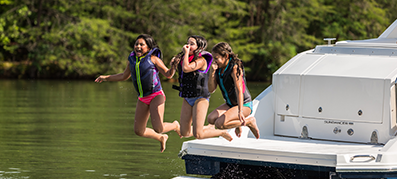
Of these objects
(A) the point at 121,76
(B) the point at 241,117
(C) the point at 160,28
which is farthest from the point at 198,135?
(C) the point at 160,28

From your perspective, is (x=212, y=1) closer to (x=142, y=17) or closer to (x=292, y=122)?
(x=142, y=17)

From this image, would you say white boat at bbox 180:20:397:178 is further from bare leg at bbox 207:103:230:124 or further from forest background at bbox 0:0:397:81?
forest background at bbox 0:0:397:81

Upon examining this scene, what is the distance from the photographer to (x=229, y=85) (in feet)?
22.7

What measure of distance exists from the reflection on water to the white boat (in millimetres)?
1303

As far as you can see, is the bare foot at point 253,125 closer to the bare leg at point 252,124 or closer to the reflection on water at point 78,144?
the bare leg at point 252,124

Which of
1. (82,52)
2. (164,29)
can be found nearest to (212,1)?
(164,29)

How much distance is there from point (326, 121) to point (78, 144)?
444cm

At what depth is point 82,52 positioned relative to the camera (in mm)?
33438

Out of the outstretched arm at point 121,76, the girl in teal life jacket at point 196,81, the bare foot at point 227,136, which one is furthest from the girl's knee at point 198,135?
the outstretched arm at point 121,76

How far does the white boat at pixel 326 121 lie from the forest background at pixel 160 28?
66.9 feet

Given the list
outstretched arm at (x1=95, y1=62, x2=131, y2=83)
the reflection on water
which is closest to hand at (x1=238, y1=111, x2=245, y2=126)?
outstretched arm at (x1=95, y1=62, x2=131, y2=83)

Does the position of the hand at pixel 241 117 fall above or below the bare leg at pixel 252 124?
above

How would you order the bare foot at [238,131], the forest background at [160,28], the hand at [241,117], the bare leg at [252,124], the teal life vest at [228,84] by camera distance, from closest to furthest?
the hand at [241,117]
the teal life vest at [228,84]
the bare leg at [252,124]
the bare foot at [238,131]
the forest background at [160,28]

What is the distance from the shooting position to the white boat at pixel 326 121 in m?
6.39
